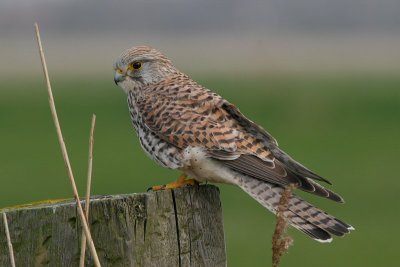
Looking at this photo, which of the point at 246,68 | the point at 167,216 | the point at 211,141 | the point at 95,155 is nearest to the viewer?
the point at 167,216

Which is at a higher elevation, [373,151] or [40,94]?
[373,151]

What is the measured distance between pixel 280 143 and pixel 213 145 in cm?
1830

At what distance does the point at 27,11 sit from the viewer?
126875mm

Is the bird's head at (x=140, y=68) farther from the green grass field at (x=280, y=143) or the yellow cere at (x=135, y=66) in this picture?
the green grass field at (x=280, y=143)

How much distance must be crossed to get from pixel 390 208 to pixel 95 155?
784 centimetres

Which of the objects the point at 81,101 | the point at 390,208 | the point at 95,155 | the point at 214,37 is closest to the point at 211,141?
the point at 390,208

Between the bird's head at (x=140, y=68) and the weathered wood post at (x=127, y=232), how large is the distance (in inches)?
→ 93.2

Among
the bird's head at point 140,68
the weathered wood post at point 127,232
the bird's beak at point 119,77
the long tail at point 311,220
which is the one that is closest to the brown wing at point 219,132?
the long tail at point 311,220

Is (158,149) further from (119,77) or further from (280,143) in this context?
(280,143)

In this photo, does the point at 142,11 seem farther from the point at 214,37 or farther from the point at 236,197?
the point at 236,197

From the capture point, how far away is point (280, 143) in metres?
24.1

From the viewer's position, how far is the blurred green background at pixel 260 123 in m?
16.1

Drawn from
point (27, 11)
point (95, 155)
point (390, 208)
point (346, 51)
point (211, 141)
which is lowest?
point (27, 11)

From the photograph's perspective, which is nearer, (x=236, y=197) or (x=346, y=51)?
(x=236, y=197)
